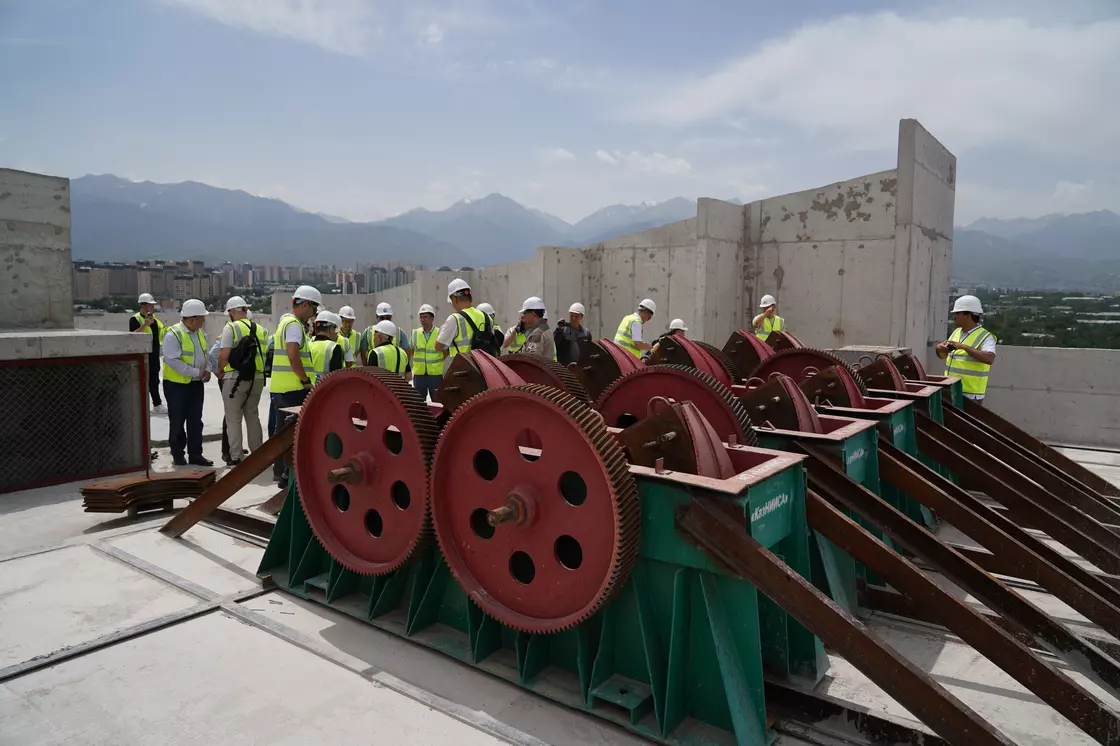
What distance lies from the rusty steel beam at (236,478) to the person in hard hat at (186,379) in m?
2.57

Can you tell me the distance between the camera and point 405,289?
23.2 meters

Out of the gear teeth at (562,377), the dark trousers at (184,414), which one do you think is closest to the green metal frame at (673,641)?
the gear teeth at (562,377)

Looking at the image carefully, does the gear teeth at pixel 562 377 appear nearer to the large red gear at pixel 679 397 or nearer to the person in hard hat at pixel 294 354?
the large red gear at pixel 679 397

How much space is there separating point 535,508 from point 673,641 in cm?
78

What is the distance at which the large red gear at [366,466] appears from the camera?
386 cm

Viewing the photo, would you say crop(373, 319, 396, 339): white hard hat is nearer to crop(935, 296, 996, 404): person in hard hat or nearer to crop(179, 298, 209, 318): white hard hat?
crop(179, 298, 209, 318): white hard hat

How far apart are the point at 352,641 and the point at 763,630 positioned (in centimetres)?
212

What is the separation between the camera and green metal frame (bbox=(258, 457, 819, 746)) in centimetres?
302

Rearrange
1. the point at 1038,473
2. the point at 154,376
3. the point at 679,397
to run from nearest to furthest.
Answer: the point at 679,397, the point at 1038,473, the point at 154,376

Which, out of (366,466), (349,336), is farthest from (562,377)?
(349,336)

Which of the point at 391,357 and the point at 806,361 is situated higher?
the point at 806,361

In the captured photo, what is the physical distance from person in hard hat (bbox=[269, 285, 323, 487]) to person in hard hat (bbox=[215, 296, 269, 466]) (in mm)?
968

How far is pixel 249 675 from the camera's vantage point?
362 cm

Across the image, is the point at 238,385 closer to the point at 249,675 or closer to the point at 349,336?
the point at 349,336
